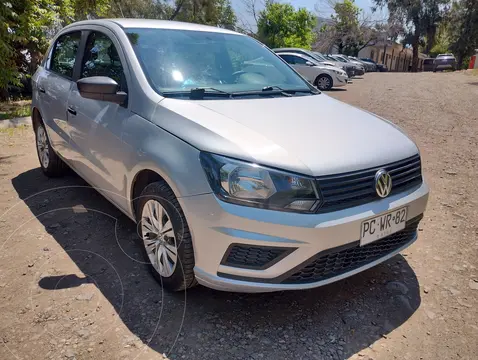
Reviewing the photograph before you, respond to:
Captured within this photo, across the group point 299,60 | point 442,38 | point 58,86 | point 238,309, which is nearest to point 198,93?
point 238,309

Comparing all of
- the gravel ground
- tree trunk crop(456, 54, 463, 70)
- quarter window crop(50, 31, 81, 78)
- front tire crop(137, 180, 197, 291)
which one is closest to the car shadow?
the gravel ground

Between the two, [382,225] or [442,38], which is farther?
[442,38]

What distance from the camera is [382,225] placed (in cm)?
237

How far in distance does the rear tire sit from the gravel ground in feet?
2.75

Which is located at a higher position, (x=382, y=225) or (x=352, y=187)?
(x=352, y=187)

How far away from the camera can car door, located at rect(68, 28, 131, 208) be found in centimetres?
290

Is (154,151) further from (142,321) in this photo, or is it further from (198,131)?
(142,321)

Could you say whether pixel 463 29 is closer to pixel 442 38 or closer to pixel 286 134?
pixel 442 38

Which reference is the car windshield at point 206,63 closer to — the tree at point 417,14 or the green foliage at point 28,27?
the green foliage at point 28,27

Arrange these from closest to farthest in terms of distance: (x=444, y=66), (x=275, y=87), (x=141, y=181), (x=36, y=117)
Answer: (x=141, y=181) → (x=275, y=87) → (x=36, y=117) → (x=444, y=66)

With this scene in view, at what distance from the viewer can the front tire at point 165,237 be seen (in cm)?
234

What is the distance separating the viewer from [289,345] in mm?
2248

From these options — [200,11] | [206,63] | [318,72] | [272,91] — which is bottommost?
[318,72]

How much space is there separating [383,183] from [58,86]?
3.22 metres
